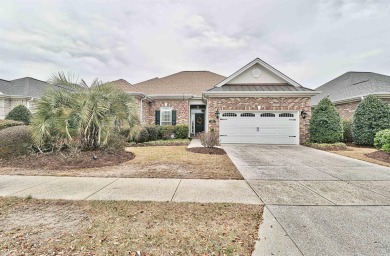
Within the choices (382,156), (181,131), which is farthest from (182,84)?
(382,156)

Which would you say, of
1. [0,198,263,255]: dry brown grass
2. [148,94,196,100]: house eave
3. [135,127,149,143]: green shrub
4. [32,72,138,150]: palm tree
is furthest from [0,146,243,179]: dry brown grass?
[148,94,196,100]: house eave

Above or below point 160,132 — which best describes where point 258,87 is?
above

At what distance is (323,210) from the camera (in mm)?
3381

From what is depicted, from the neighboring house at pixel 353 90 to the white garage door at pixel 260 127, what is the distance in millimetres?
5958

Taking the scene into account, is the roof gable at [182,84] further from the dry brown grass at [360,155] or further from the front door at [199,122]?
the dry brown grass at [360,155]

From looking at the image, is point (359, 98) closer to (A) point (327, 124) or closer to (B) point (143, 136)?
(A) point (327, 124)

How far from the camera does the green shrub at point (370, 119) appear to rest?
1138 centimetres

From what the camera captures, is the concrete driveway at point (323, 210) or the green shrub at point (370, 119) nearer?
the concrete driveway at point (323, 210)

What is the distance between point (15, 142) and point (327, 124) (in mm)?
15547

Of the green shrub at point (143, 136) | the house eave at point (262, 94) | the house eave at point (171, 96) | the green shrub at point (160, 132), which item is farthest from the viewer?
the house eave at point (171, 96)

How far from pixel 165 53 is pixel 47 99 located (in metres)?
11.8

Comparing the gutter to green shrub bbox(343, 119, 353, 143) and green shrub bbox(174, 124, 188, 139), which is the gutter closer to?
green shrub bbox(343, 119, 353, 143)

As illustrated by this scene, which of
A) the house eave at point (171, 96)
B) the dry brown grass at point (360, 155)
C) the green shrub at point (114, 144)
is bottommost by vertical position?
the dry brown grass at point (360, 155)

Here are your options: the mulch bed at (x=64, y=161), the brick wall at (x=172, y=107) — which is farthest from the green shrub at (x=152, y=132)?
the mulch bed at (x=64, y=161)
